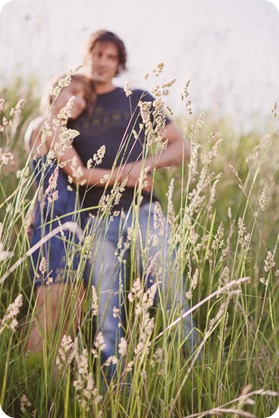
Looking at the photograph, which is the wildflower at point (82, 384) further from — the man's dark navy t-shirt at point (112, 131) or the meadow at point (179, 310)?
the man's dark navy t-shirt at point (112, 131)

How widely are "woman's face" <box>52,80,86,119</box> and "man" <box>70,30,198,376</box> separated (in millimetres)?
23

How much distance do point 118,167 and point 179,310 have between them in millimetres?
396

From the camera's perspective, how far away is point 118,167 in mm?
1573

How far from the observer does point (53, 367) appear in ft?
4.91

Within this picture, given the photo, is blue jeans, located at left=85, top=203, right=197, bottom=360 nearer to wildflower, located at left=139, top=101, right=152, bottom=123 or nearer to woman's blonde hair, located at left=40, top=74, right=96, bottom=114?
wildflower, located at left=139, top=101, right=152, bottom=123

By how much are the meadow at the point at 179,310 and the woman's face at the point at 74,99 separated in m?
0.08

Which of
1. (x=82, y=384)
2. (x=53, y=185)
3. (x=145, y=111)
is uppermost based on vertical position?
(x=145, y=111)

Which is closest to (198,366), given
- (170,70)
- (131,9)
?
(170,70)

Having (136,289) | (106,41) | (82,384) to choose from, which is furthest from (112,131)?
(82,384)

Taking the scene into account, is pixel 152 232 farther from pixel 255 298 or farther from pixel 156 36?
pixel 156 36

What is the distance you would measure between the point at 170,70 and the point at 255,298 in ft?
2.16

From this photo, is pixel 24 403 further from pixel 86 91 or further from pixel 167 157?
pixel 86 91

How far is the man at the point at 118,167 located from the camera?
4.92 feet

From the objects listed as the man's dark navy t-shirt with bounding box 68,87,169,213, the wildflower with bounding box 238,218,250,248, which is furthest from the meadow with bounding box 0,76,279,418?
the man's dark navy t-shirt with bounding box 68,87,169,213
